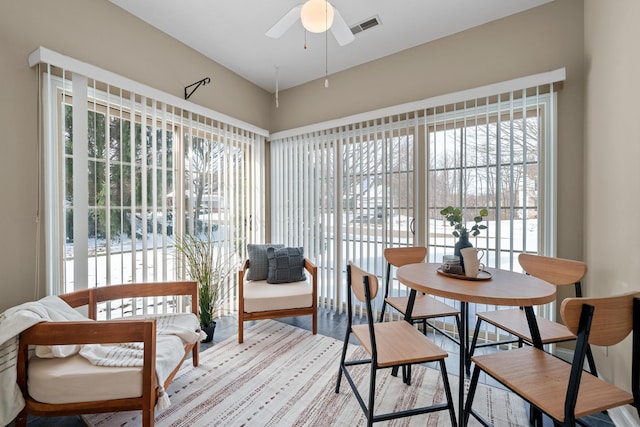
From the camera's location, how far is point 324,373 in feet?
6.75

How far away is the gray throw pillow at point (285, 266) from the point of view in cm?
293

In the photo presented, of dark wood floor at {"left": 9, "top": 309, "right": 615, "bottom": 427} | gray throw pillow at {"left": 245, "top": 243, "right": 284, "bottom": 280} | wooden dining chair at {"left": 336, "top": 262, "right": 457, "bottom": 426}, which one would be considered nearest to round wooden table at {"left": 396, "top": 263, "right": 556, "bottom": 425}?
wooden dining chair at {"left": 336, "top": 262, "right": 457, "bottom": 426}

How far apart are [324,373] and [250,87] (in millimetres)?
3380

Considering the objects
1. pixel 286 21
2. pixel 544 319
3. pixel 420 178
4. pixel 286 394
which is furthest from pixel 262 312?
pixel 286 21

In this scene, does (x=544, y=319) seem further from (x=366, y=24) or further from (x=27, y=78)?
(x=27, y=78)

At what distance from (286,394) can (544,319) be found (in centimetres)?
179

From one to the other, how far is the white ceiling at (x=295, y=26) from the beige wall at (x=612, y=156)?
31.5 inches

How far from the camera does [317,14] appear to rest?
1727mm

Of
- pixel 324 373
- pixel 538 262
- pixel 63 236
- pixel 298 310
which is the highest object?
pixel 63 236

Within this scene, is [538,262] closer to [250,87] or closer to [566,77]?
[566,77]

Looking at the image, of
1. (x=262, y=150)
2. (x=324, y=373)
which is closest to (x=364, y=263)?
(x=324, y=373)

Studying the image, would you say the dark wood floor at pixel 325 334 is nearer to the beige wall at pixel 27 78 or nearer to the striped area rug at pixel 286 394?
the striped area rug at pixel 286 394

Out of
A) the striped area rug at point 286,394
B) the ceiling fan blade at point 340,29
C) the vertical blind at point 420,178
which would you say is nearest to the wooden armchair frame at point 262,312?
the striped area rug at point 286,394

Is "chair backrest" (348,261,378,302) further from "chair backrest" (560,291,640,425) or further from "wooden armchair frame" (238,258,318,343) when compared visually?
"wooden armchair frame" (238,258,318,343)
